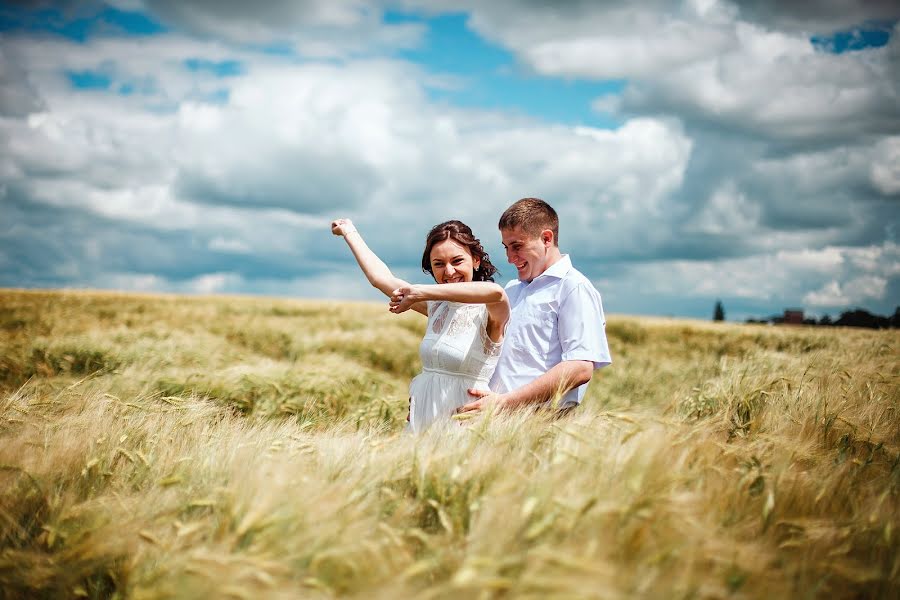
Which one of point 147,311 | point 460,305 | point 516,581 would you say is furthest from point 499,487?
point 147,311

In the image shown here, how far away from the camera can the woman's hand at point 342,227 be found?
122 inches

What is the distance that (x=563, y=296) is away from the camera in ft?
10.1

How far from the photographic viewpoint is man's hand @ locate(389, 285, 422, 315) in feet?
8.33

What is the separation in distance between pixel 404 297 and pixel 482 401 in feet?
2.23

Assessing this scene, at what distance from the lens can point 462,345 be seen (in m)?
2.93

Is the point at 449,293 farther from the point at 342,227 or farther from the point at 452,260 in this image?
the point at 342,227

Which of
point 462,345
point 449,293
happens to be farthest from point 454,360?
point 449,293

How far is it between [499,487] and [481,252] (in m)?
1.64

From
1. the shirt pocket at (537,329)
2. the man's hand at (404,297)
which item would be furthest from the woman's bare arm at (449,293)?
the shirt pocket at (537,329)

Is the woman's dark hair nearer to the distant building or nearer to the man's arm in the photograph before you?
the man's arm

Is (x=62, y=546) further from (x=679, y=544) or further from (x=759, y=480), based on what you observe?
(x=759, y=480)

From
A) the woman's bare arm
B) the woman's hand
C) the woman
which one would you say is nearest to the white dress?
the woman

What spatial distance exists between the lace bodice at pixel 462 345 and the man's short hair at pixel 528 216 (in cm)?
50

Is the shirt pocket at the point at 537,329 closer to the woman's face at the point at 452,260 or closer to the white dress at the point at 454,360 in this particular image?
the white dress at the point at 454,360
